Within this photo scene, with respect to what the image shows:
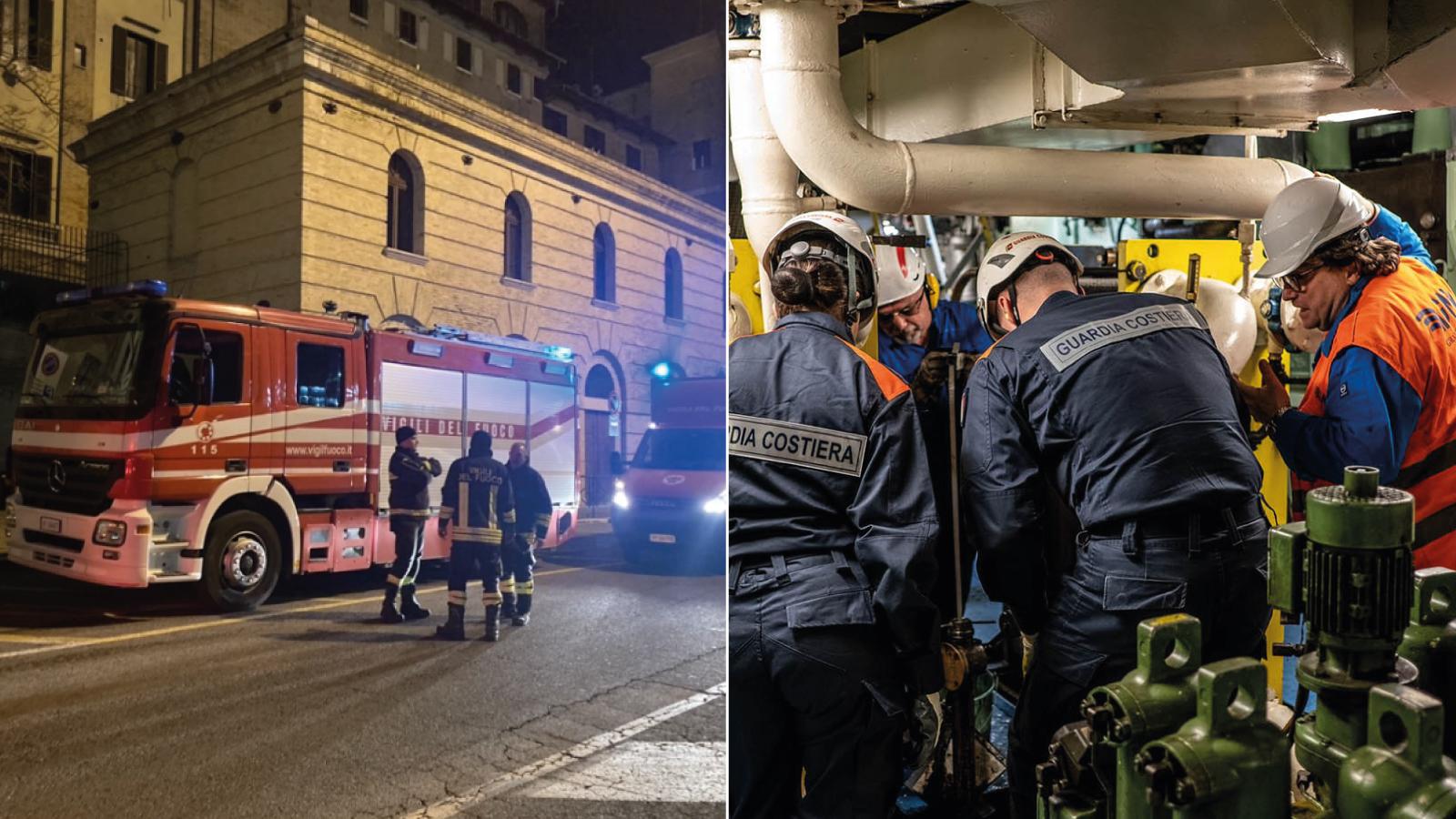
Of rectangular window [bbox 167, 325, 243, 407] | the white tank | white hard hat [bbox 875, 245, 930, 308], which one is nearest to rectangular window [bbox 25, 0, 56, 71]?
rectangular window [bbox 167, 325, 243, 407]

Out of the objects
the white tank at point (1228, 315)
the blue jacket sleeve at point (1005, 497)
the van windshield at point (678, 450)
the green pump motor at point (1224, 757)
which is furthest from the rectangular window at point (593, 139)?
the green pump motor at point (1224, 757)

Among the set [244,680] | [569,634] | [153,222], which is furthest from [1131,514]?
[153,222]

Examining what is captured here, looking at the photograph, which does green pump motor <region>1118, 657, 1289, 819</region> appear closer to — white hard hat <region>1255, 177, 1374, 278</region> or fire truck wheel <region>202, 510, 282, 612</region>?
white hard hat <region>1255, 177, 1374, 278</region>

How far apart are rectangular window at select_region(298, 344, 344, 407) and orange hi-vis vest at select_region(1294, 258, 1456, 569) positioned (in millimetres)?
2306

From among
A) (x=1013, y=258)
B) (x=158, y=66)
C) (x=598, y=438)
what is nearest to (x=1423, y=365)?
(x=1013, y=258)

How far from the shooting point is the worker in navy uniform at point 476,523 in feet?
7.12

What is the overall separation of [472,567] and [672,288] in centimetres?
95

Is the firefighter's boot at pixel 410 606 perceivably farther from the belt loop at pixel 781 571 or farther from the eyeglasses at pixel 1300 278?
the eyeglasses at pixel 1300 278

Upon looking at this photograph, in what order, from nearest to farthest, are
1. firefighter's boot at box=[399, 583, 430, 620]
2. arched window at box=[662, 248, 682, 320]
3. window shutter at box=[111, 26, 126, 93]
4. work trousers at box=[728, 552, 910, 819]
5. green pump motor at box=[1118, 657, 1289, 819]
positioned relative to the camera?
green pump motor at box=[1118, 657, 1289, 819], work trousers at box=[728, 552, 910, 819], window shutter at box=[111, 26, 126, 93], firefighter's boot at box=[399, 583, 430, 620], arched window at box=[662, 248, 682, 320]

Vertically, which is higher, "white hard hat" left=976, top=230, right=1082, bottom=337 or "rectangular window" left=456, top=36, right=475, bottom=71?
"rectangular window" left=456, top=36, right=475, bottom=71

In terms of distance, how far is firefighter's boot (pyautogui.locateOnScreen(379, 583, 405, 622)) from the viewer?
7.03 ft

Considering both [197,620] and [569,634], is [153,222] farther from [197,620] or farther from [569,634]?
[569,634]

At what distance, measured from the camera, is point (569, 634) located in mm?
2344

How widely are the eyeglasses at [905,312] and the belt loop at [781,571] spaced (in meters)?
1.51
